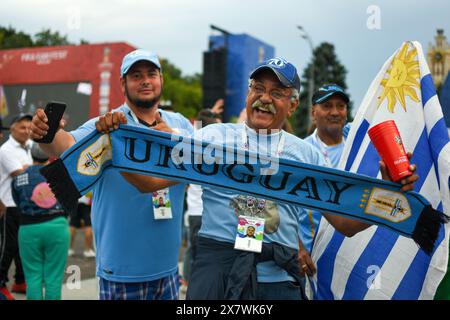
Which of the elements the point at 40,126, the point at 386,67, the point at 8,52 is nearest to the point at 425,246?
the point at 386,67

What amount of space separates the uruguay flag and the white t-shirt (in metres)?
3.67

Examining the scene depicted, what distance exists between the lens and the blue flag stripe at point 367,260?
10.0 ft

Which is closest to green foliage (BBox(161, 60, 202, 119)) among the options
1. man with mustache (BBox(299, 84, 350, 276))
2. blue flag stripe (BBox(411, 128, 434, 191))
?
man with mustache (BBox(299, 84, 350, 276))

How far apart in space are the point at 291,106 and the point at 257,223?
652 mm

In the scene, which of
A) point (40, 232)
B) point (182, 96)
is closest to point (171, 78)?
point (182, 96)

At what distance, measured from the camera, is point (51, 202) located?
4785mm

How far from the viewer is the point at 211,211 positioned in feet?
8.00

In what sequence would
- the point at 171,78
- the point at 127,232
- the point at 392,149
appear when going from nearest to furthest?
the point at 392,149
the point at 127,232
the point at 171,78

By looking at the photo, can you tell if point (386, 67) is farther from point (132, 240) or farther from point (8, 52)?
point (8, 52)

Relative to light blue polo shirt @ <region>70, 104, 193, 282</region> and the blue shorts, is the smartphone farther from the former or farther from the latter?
the blue shorts

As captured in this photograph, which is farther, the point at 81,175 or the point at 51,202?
the point at 51,202

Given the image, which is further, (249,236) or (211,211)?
(211,211)

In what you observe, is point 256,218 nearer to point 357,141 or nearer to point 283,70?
point 283,70

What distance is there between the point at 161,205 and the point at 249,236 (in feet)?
2.25
